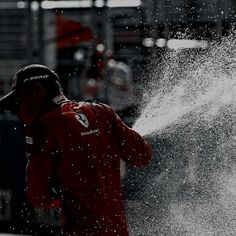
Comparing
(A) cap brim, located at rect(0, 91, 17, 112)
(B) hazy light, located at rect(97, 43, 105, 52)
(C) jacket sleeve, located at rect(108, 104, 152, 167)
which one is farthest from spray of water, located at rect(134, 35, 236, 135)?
(A) cap brim, located at rect(0, 91, 17, 112)

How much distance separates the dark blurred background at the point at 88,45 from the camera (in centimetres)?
738

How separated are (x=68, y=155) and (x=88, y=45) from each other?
266 inches

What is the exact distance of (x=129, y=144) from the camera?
3.27 metres

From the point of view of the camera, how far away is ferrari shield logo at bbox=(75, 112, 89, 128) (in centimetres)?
308

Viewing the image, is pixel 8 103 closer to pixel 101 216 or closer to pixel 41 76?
pixel 41 76

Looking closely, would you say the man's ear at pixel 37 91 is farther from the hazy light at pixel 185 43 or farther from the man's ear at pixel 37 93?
the hazy light at pixel 185 43

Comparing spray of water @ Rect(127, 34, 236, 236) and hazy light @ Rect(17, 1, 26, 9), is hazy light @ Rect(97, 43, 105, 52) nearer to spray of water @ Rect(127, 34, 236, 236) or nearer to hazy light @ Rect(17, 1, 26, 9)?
hazy light @ Rect(17, 1, 26, 9)

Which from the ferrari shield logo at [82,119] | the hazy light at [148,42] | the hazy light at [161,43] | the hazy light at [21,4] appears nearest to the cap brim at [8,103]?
the ferrari shield logo at [82,119]

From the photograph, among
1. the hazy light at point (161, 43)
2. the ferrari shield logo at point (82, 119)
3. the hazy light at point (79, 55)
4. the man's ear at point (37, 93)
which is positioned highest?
the man's ear at point (37, 93)

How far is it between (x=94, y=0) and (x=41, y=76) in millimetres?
5982

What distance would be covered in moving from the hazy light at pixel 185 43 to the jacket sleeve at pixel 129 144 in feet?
16.2

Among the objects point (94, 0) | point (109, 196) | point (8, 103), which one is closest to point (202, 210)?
point (109, 196)

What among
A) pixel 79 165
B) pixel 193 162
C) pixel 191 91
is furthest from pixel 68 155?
pixel 193 162

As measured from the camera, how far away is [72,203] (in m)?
3.09
